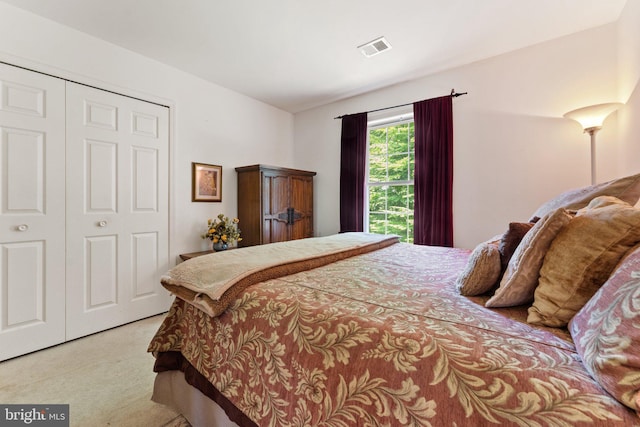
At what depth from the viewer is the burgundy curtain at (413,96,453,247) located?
9.68 feet

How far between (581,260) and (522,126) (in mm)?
2405

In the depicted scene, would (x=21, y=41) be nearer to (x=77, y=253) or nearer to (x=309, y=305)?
(x=77, y=253)

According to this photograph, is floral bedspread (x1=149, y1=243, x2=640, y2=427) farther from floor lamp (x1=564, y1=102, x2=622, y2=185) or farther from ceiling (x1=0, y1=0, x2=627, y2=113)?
ceiling (x1=0, y1=0, x2=627, y2=113)

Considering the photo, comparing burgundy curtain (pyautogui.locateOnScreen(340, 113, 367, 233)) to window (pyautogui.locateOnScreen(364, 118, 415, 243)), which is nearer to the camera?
window (pyautogui.locateOnScreen(364, 118, 415, 243))

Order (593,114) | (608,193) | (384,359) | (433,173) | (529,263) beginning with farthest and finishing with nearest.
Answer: (433,173) < (593,114) < (608,193) < (529,263) < (384,359)

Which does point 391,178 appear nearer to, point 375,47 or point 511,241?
point 375,47

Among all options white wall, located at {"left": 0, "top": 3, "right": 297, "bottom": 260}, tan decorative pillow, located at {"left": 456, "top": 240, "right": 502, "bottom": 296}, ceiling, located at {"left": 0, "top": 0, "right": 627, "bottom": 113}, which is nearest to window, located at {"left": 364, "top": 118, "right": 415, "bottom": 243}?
ceiling, located at {"left": 0, "top": 0, "right": 627, "bottom": 113}

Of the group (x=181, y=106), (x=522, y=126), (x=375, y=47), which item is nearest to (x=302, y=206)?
(x=181, y=106)

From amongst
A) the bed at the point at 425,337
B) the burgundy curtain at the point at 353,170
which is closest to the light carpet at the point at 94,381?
the bed at the point at 425,337

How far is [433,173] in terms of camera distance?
3.04 meters

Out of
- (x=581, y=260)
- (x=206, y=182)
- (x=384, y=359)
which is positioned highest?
(x=206, y=182)

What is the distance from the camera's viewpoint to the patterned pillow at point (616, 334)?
0.49m

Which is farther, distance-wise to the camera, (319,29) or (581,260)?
(319,29)

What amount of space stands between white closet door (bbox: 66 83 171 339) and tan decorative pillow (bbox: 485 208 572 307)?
3014 millimetres
